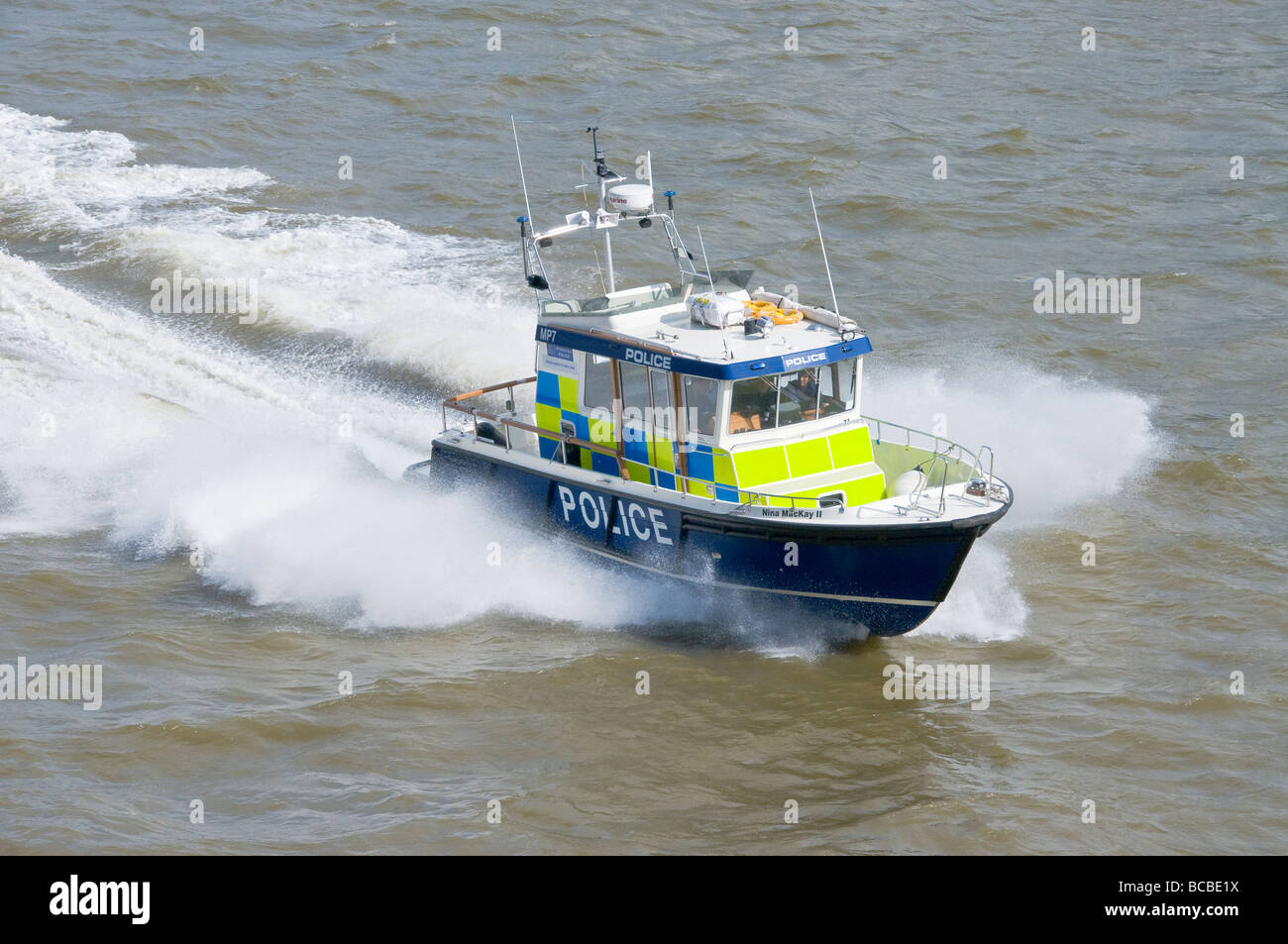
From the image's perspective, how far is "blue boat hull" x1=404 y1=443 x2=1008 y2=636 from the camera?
1129 cm

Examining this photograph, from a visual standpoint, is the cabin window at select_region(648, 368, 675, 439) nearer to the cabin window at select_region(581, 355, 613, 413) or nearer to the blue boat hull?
the cabin window at select_region(581, 355, 613, 413)

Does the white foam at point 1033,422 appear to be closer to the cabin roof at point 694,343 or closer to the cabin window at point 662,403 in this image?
the cabin roof at point 694,343

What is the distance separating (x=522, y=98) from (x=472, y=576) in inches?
634

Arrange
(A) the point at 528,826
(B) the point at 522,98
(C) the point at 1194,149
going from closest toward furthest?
1. (A) the point at 528,826
2. (C) the point at 1194,149
3. (B) the point at 522,98

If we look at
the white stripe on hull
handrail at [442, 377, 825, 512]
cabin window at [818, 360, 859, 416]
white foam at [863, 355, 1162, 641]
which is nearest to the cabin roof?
cabin window at [818, 360, 859, 416]

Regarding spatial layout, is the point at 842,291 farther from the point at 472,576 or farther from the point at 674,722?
the point at 674,722

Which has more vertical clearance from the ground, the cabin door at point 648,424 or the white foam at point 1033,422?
the cabin door at point 648,424

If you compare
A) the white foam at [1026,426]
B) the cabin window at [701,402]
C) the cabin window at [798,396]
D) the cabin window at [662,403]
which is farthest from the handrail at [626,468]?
the white foam at [1026,426]

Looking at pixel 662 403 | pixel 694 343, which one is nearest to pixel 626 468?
pixel 662 403

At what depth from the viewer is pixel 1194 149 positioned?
948 inches

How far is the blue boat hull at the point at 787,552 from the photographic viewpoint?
11.3 meters

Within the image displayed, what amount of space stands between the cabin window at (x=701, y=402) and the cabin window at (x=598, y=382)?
35.7 inches

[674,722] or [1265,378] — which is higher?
[1265,378]

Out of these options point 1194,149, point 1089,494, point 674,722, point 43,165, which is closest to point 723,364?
point 674,722
